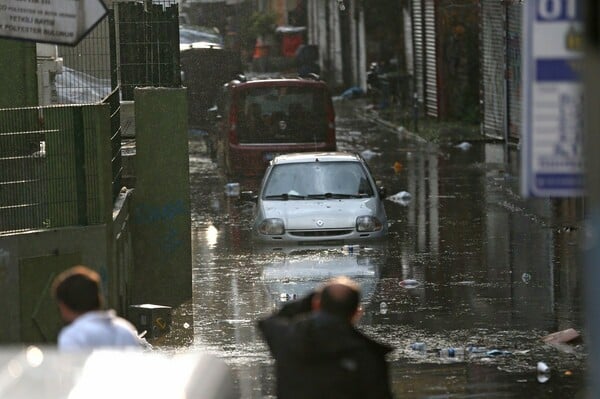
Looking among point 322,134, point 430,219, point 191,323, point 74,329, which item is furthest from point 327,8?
point 74,329

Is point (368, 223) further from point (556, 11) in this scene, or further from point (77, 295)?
point (556, 11)

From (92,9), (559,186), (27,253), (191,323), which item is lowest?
(191,323)

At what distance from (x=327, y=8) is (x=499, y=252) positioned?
3266cm

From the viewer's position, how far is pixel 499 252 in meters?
16.9

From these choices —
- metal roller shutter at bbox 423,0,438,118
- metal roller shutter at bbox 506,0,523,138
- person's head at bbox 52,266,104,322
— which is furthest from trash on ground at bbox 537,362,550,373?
metal roller shutter at bbox 423,0,438,118

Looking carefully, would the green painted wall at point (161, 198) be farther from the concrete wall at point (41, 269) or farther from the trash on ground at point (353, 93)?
the trash on ground at point (353, 93)

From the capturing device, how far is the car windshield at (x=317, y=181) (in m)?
18.2

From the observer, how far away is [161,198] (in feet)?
49.5

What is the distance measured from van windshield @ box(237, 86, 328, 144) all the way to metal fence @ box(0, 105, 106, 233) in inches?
493

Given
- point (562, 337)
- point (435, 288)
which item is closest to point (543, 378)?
point (562, 337)

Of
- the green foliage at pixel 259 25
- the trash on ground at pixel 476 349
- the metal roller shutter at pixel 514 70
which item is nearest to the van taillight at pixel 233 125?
the metal roller shutter at pixel 514 70

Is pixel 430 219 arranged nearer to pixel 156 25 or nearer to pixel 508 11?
pixel 156 25

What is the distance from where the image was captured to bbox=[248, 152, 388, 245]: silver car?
17.4 metres

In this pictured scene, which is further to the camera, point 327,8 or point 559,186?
point 327,8
